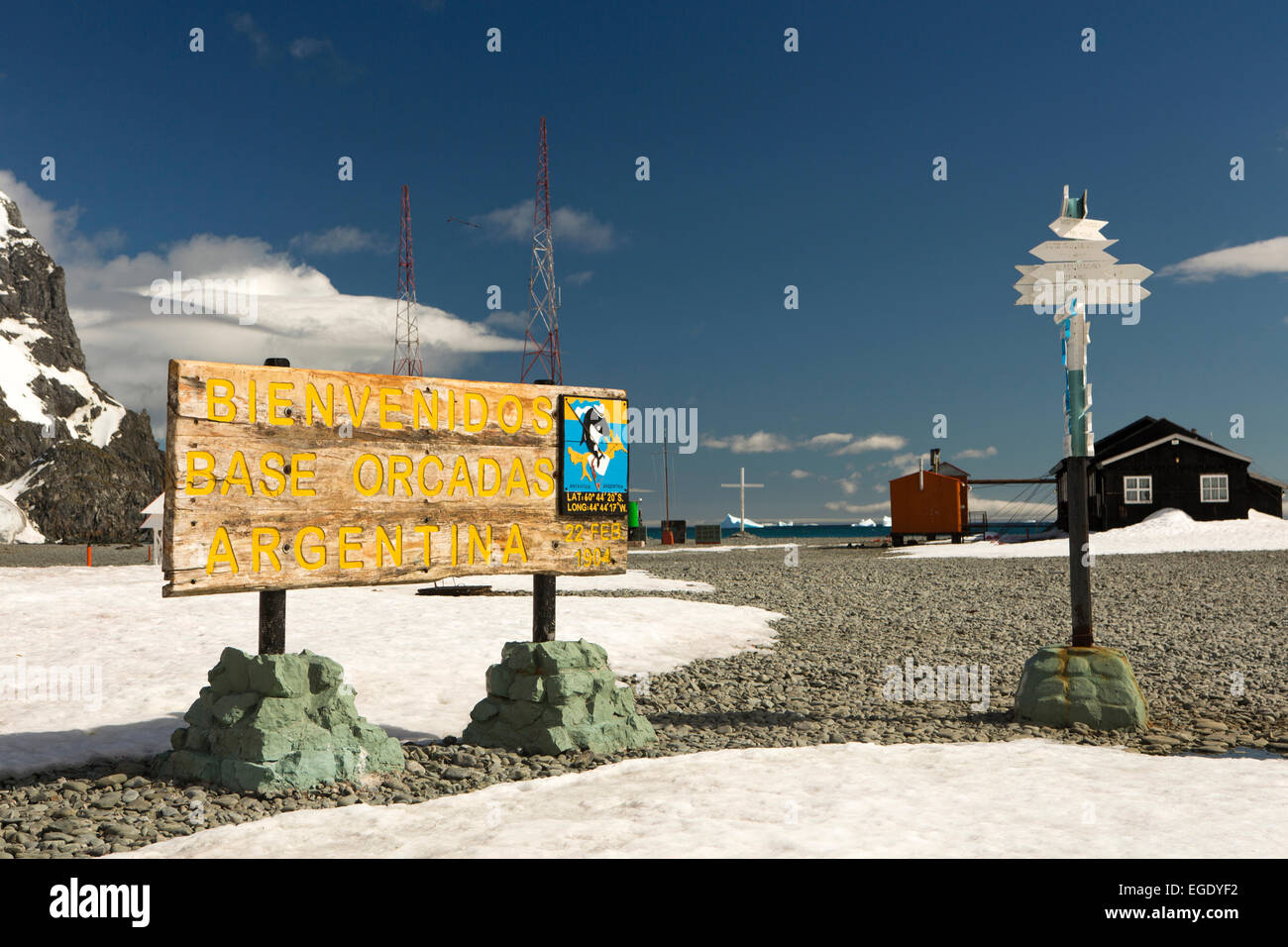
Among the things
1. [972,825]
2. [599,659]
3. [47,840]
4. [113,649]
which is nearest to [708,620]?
[599,659]

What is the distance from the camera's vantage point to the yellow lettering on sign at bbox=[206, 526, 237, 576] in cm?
591

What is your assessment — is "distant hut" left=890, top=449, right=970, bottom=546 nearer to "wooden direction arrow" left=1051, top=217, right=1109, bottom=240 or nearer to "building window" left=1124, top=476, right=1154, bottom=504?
"building window" left=1124, top=476, right=1154, bottom=504

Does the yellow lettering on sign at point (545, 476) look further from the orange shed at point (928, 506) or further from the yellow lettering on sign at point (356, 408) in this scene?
the orange shed at point (928, 506)

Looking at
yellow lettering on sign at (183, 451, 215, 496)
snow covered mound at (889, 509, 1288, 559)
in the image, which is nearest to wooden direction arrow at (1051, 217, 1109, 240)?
yellow lettering on sign at (183, 451, 215, 496)

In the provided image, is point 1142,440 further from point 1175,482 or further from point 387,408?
point 387,408

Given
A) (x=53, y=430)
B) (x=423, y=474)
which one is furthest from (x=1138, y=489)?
(x=53, y=430)

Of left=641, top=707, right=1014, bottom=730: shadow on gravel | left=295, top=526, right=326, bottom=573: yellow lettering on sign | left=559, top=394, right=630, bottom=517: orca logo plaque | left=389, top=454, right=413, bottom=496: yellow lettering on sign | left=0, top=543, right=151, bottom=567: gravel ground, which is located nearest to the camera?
left=295, top=526, right=326, bottom=573: yellow lettering on sign

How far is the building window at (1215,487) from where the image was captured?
42625 millimetres

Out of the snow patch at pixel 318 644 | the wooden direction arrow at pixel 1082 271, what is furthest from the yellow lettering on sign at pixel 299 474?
the wooden direction arrow at pixel 1082 271

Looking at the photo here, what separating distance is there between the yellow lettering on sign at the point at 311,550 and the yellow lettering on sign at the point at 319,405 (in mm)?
795

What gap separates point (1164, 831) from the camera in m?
4.64

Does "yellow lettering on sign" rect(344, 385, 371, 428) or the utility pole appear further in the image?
the utility pole

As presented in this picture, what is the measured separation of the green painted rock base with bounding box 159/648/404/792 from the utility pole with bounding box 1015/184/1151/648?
21.5 feet
